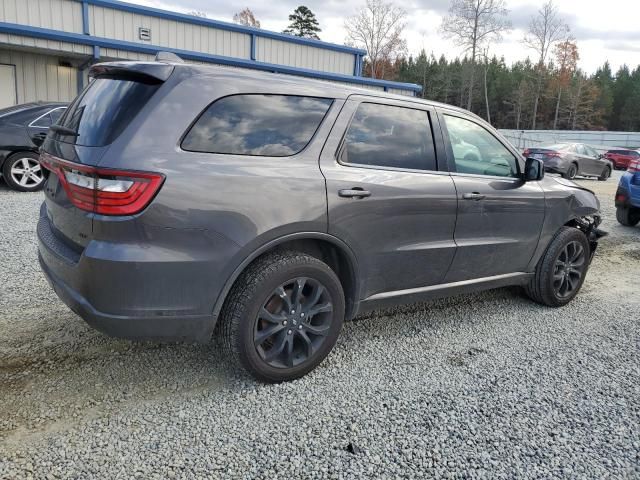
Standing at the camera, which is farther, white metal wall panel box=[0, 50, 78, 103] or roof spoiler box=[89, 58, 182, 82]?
white metal wall panel box=[0, 50, 78, 103]

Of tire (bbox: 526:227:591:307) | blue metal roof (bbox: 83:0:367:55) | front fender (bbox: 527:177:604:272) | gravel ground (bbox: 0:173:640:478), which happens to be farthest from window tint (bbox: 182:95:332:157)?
blue metal roof (bbox: 83:0:367:55)

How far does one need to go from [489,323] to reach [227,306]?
94.5 inches

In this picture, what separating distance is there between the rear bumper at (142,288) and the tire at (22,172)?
22.7 ft

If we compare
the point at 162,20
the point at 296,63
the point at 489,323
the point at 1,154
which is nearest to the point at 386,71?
the point at 296,63

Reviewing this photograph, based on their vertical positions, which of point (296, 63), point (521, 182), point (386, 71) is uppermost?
point (386, 71)

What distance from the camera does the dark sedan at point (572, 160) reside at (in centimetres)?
1888

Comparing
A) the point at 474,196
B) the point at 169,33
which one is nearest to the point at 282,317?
the point at 474,196

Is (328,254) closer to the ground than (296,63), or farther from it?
closer to the ground

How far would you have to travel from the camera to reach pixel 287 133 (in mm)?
2945

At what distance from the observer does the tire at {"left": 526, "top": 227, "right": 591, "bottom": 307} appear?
448 centimetres

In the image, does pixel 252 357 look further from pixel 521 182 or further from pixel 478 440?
pixel 521 182

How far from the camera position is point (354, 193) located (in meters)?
3.06

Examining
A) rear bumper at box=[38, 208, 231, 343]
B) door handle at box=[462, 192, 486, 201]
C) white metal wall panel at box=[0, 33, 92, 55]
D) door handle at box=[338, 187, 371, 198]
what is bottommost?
rear bumper at box=[38, 208, 231, 343]

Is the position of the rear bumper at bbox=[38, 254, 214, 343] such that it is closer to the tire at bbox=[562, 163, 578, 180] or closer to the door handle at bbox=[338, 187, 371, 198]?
the door handle at bbox=[338, 187, 371, 198]
